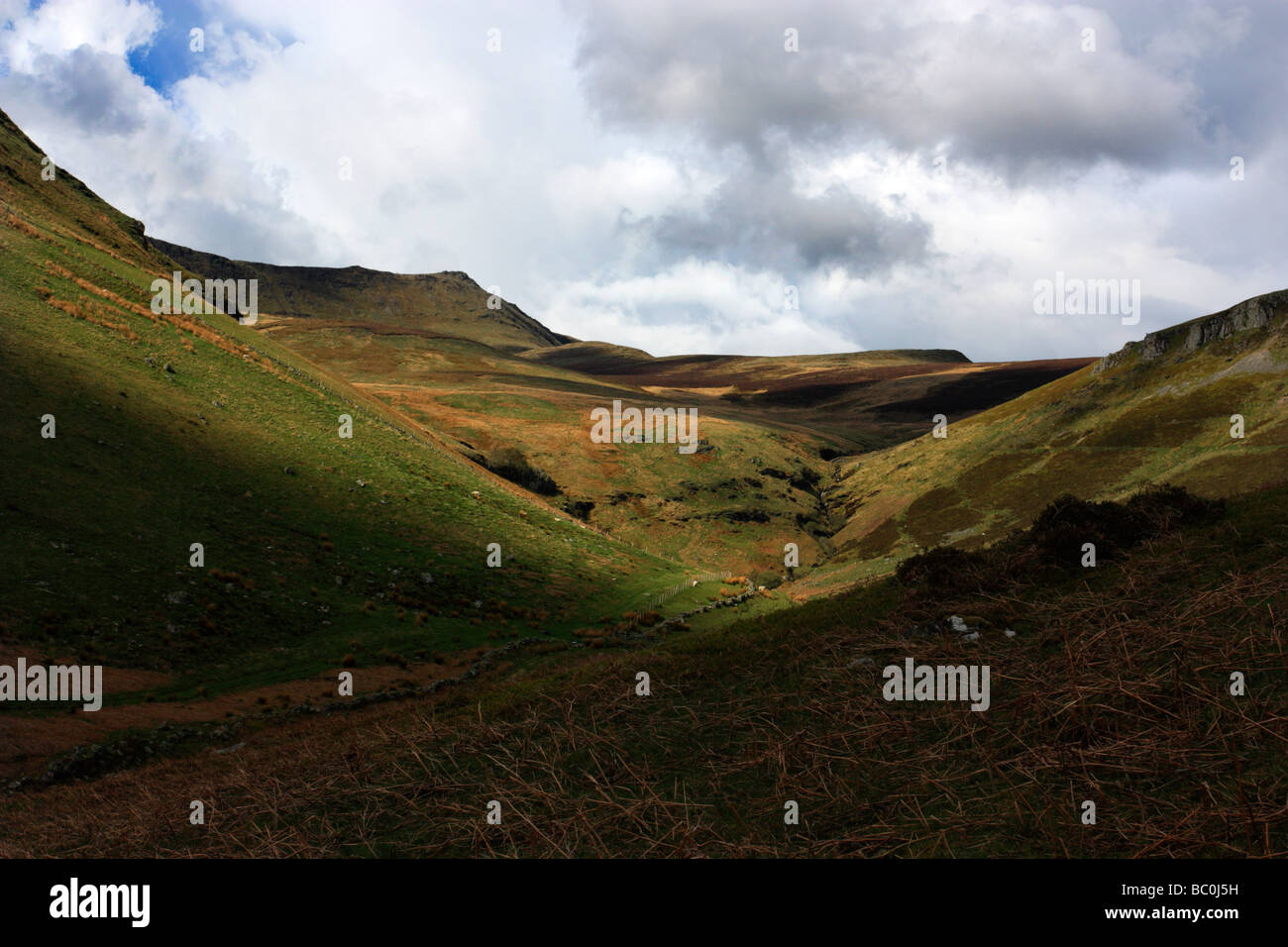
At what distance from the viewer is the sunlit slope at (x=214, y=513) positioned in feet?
75.4

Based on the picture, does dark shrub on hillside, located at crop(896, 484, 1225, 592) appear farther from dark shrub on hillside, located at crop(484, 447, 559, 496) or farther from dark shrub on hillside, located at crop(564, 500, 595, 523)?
dark shrub on hillside, located at crop(564, 500, 595, 523)

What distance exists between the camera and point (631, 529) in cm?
7831

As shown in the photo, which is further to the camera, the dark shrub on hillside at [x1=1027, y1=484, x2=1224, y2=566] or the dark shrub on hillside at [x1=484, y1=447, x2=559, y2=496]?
the dark shrub on hillside at [x1=484, y1=447, x2=559, y2=496]

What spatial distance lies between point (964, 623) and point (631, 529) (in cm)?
6817

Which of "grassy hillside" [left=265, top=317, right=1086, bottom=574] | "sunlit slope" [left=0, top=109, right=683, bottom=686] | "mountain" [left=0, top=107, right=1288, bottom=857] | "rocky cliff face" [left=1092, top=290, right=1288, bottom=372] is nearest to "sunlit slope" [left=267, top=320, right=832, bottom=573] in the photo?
"grassy hillside" [left=265, top=317, right=1086, bottom=574]

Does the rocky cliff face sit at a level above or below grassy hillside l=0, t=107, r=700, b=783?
above

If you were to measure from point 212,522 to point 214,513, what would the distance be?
2.70ft

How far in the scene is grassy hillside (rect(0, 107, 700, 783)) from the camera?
22203mm

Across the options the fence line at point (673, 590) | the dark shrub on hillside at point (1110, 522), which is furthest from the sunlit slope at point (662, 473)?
the dark shrub on hillside at point (1110, 522)

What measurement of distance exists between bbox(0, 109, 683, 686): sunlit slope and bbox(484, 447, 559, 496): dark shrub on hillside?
18.6 metres

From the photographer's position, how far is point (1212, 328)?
67688 mm

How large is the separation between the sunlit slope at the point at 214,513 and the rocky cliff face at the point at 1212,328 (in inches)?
2311
